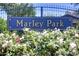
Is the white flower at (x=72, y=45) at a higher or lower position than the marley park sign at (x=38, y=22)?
lower

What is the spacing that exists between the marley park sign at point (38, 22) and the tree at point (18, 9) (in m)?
0.05

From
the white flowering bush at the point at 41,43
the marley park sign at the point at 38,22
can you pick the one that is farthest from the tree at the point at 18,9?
the white flowering bush at the point at 41,43

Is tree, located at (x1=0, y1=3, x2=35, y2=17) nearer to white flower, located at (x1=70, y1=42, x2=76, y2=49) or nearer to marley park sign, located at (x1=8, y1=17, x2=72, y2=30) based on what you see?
marley park sign, located at (x1=8, y1=17, x2=72, y2=30)

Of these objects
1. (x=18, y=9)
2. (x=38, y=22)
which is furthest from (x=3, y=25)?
(x=38, y=22)

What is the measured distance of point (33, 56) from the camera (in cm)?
302

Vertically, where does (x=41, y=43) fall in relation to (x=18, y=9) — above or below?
Answer: below

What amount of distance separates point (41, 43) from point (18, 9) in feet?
1.43

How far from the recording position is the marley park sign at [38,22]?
3.04 meters

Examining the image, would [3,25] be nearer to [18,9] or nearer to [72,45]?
[18,9]

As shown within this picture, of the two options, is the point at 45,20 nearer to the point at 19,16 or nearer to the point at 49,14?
the point at 49,14

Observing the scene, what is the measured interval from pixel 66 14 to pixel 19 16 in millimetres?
493

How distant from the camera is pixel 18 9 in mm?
3086

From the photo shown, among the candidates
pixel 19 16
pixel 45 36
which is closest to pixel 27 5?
pixel 19 16

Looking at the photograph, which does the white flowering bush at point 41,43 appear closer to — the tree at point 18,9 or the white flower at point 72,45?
the white flower at point 72,45
